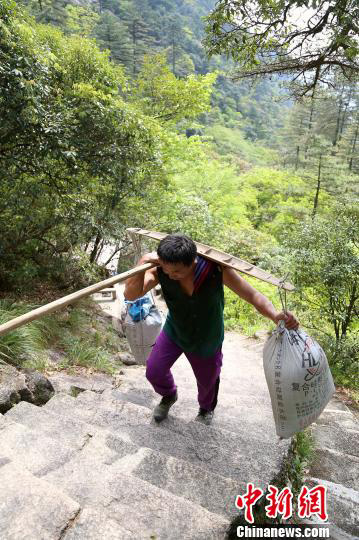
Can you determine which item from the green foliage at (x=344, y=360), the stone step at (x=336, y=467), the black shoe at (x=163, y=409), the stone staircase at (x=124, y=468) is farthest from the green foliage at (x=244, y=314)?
the black shoe at (x=163, y=409)

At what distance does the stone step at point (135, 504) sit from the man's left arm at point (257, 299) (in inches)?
48.0

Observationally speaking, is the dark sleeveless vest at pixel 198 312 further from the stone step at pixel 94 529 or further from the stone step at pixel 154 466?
the stone step at pixel 94 529

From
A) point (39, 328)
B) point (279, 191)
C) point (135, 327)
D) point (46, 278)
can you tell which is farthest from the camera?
point (279, 191)

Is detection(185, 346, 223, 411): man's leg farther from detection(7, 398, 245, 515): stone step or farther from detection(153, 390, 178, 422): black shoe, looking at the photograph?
detection(7, 398, 245, 515): stone step

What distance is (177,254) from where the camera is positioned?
230cm

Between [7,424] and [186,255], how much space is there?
1.78 meters

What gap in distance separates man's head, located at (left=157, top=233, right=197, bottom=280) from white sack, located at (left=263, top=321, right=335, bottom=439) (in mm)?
770

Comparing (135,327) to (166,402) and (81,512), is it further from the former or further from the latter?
(81,512)

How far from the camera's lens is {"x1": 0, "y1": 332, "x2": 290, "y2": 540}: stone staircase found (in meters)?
1.66

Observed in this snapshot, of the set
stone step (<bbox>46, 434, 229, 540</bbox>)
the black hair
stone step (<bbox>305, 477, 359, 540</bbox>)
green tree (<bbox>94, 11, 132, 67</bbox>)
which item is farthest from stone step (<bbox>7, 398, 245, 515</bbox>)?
green tree (<bbox>94, 11, 132, 67</bbox>)

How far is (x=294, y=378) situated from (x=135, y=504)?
1.21 metres

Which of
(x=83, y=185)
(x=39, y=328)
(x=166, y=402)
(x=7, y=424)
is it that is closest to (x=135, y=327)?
(x=166, y=402)

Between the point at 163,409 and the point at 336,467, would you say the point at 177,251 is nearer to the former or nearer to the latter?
the point at 163,409

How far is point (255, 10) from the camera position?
12.9ft
